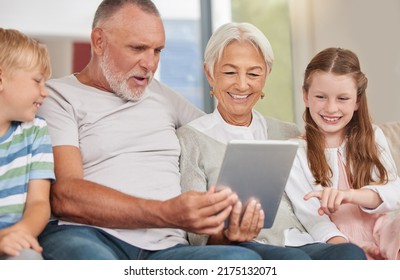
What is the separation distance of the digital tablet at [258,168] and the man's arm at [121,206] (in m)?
0.03

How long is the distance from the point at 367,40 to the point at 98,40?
842 millimetres

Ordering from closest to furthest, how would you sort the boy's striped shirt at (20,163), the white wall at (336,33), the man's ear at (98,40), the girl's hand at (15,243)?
the girl's hand at (15,243) < the boy's striped shirt at (20,163) < the man's ear at (98,40) < the white wall at (336,33)

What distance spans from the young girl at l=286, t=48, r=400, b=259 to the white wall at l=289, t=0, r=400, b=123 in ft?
1.63

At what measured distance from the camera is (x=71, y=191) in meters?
1.18

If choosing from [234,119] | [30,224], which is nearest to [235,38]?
[234,119]

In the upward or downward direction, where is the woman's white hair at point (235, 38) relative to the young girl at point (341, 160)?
upward

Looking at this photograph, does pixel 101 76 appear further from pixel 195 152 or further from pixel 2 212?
pixel 2 212

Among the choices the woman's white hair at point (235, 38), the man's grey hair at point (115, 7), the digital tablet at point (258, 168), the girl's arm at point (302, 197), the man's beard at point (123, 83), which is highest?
the man's grey hair at point (115, 7)

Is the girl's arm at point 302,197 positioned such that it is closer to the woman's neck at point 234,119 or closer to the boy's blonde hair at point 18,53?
the woman's neck at point 234,119

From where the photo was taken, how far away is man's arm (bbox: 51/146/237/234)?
1102mm

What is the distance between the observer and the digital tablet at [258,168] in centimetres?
107

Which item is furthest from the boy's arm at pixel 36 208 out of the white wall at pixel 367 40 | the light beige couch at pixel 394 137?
the white wall at pixel 367 40

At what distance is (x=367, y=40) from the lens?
6.11 feet

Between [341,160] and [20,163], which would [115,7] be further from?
[341,160]
